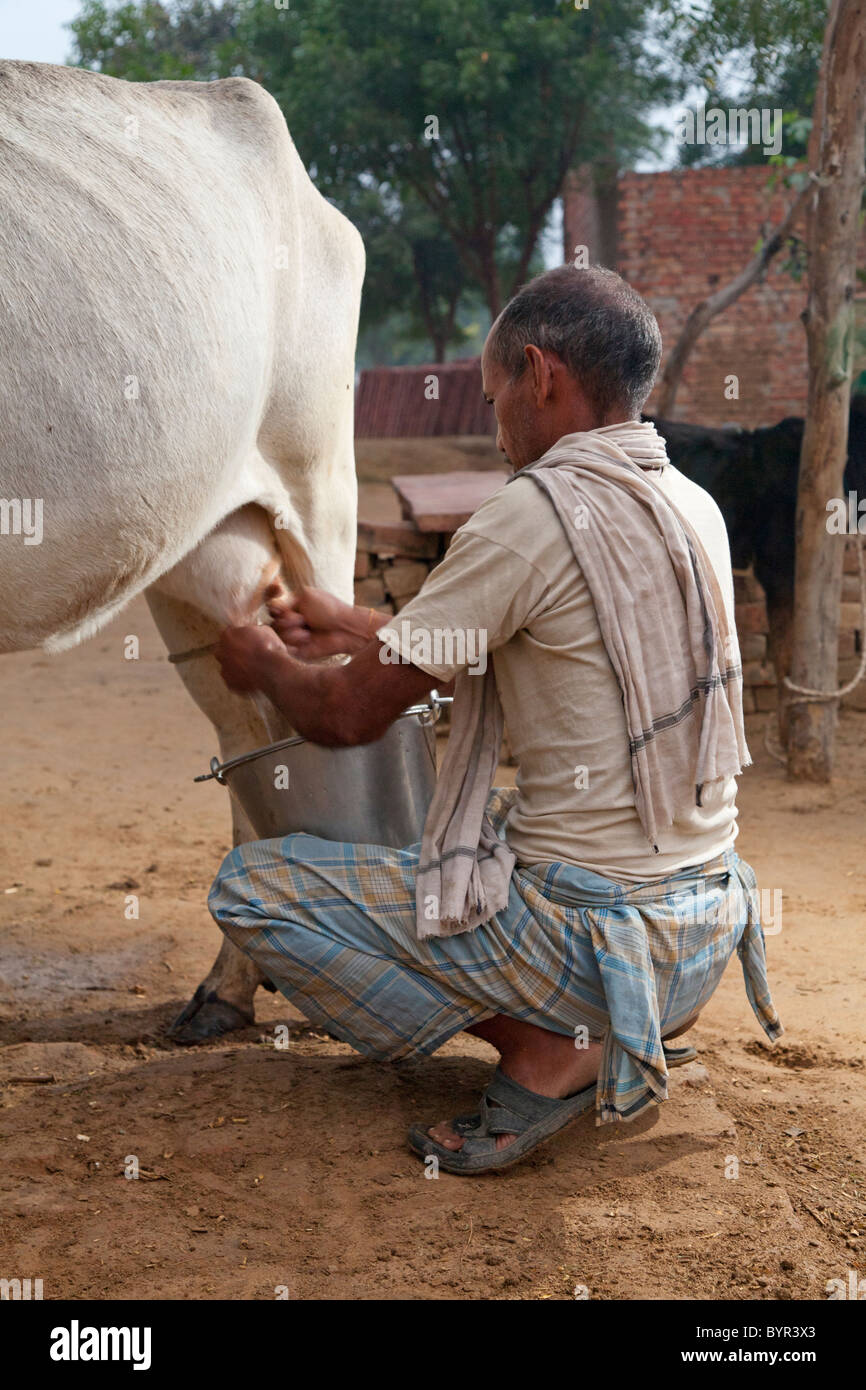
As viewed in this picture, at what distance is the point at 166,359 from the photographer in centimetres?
241

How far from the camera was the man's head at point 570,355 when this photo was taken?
2158 mm

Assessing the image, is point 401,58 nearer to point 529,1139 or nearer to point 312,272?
point 312,272

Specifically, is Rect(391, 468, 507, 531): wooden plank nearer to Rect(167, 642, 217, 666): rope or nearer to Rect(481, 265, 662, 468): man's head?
Rect(167, 642, 217, 666): rope

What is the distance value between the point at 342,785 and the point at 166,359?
2.89 feet

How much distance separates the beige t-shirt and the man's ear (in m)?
0.17

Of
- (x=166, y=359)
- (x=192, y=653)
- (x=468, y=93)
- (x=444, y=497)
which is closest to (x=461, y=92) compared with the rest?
(x=468, y=93)

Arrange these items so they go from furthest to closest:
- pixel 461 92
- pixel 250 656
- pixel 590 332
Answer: pixel 461 92 < pixel 250 656 < pixel 590 332

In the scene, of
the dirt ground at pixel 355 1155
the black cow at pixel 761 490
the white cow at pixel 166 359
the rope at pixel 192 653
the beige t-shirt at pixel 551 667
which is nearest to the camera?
the dirt ground at pixel 355 1155

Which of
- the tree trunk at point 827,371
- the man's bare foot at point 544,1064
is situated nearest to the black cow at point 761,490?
the tree trunk at point 827,371

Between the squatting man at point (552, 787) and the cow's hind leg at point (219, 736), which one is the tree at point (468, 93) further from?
the squatting man at point (552, 787)

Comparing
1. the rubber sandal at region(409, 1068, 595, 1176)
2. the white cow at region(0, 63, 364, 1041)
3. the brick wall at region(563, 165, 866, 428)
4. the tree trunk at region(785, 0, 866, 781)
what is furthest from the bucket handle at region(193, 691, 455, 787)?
the brick wall at region(563, 165, 866, 428)

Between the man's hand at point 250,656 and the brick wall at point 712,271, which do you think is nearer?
the man's hand at point 250,656

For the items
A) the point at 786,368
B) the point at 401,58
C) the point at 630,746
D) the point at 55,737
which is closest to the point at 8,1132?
the point at 630,746

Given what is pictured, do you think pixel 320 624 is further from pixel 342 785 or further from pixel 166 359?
pixel 166 359
